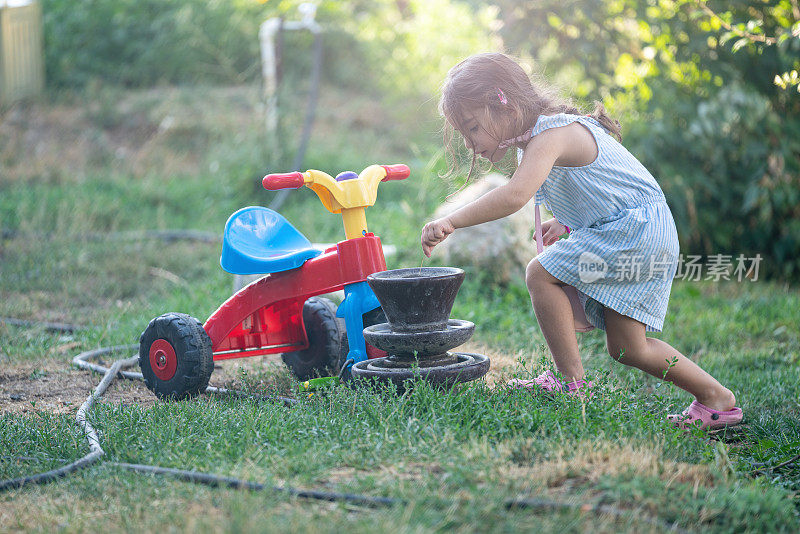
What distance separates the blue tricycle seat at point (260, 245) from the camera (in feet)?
10.4

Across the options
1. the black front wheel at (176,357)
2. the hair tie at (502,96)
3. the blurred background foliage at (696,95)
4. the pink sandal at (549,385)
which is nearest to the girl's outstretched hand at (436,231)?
the hair tie at (502,96)

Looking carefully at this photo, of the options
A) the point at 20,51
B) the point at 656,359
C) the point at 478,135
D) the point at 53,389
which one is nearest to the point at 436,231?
Result: the point at 478,135

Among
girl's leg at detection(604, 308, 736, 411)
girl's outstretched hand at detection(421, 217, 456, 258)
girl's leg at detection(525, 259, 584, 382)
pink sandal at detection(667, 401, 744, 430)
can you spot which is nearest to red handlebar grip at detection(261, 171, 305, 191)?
girl's outstretched hand at detection(421, 217, 456, 258)

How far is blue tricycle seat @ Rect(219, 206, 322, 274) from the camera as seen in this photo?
3.17m

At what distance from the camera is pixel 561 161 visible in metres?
2.86

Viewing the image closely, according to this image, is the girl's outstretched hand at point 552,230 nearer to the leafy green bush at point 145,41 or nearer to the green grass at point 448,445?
the green grass at point 448,445

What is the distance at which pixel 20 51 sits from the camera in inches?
380

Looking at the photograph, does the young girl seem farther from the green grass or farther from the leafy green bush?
the leafy green bush

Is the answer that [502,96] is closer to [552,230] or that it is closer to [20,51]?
[552,230]

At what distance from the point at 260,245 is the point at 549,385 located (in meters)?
1.33

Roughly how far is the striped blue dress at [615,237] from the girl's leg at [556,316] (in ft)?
0.20

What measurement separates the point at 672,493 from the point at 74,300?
4.16m

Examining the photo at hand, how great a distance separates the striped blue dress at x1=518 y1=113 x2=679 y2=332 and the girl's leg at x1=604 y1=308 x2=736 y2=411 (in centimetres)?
6

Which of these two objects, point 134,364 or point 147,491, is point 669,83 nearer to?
point 134,364
